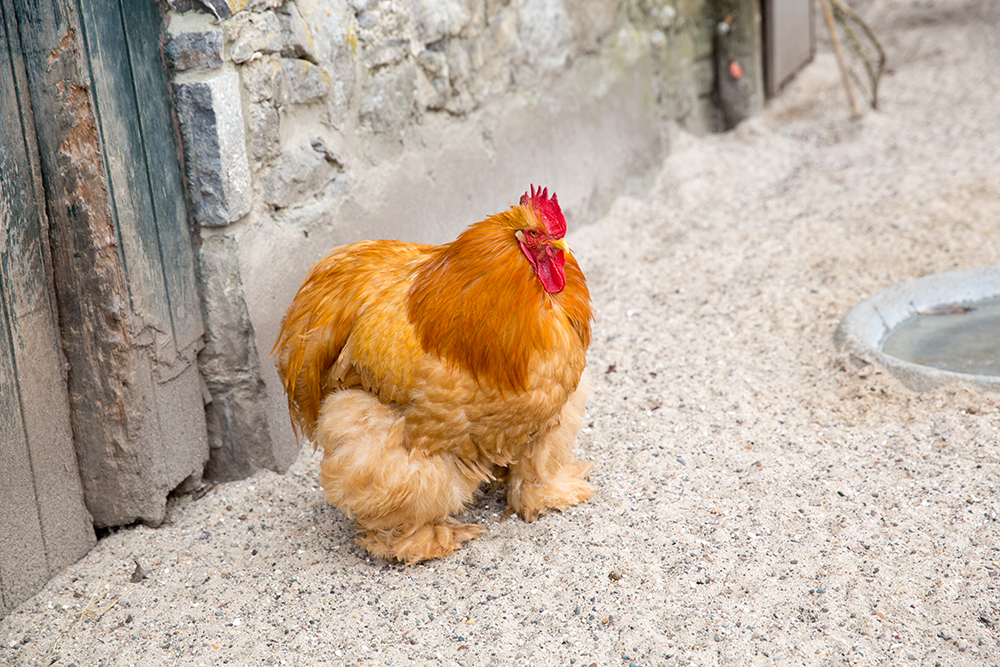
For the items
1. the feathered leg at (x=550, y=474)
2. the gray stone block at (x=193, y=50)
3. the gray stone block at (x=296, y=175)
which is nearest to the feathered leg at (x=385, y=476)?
the feathered leg at (x=550, y=474)

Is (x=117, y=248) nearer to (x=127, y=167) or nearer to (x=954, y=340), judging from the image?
(x=127, y=167)

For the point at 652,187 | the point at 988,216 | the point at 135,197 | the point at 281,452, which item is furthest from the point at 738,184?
the point at 135,197

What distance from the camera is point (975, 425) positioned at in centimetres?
302

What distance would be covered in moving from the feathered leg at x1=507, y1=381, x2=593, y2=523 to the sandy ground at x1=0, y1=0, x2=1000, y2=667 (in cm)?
7

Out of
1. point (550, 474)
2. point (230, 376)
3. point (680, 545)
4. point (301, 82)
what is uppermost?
point (301, 82)

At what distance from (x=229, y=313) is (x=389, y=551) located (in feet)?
3.35

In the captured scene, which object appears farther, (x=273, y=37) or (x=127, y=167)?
(x=273, y=37)

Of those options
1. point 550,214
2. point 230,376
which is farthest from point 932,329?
point 230,376

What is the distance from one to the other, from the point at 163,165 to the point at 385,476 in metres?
1.28

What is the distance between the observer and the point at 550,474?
2.93 m

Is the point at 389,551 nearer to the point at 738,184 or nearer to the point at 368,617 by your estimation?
the point at 368,617

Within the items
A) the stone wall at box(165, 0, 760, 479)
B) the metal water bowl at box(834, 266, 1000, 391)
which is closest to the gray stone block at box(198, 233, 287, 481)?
the stone wall at box(165, 0, 760, 479)

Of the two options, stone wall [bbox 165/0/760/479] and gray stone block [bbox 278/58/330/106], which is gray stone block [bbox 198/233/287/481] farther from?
gray stone block [bbox 278/58/330/106]

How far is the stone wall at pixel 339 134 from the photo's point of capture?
110 inches
